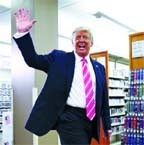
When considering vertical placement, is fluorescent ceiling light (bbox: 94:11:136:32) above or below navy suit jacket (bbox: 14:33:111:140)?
above

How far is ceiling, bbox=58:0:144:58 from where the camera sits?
6.36 m

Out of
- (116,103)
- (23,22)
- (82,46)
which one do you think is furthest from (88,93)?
(116,103)

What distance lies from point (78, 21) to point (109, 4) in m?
1.43

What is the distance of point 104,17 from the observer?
730 centimetres

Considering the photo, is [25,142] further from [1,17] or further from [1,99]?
[1,17]

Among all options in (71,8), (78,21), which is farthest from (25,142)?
(78,21)

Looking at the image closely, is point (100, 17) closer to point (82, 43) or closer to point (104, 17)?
point (104, 17)

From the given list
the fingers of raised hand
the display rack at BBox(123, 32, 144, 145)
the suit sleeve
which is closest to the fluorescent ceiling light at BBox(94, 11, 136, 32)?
the display rack at BBox(123, 32, 144, 145)

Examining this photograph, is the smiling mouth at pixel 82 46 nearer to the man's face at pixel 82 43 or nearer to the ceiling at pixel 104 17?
the man's face at pixel 82 43

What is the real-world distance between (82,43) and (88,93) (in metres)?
0.40

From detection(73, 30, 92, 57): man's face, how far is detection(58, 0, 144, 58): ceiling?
12.0 feet

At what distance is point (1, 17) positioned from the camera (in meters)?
7.14

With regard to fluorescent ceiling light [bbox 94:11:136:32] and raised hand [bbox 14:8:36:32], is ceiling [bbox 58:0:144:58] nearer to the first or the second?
fluorescent ceiling light [bbox 94:11:136:32]

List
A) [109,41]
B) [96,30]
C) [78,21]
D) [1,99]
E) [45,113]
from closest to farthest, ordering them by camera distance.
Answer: [45,113] → [1,99] → [78,21] → [96,30] → [109,41]
